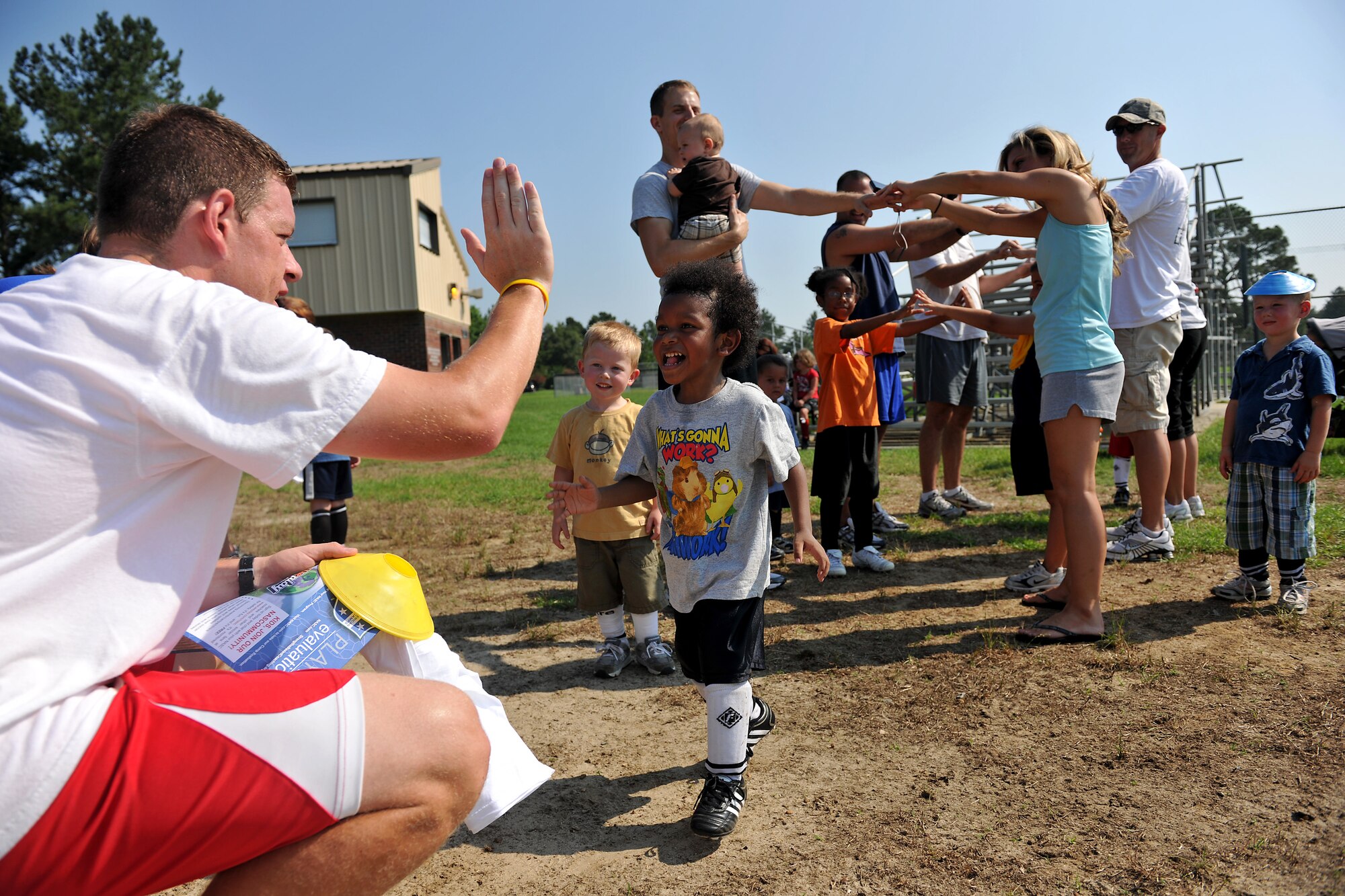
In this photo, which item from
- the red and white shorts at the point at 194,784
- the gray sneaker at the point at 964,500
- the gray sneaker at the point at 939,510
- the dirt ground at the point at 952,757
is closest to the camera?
the red and white shorts at the point at 194,784

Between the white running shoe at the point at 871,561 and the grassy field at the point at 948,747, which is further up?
the white running shoe at the point at 871,561

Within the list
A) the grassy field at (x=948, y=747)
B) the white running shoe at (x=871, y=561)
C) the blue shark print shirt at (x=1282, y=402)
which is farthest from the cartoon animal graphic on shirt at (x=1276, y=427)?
the white running shoe at (x=871, y=561)

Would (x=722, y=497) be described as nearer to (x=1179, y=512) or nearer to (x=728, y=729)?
(x=728, y=729)

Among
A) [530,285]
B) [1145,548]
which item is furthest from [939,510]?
[530,285]

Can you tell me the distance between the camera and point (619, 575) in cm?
407

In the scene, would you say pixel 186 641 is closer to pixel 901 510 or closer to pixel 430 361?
pixel 901 510

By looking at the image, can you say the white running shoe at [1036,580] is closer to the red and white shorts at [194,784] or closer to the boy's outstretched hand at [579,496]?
the boy's outstretched hand at [579,496]

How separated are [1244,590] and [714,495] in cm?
322

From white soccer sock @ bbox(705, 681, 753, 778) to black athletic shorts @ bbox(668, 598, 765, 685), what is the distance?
36mm

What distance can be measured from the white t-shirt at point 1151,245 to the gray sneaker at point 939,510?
228 centimetres

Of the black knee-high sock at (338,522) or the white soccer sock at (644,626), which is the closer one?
the white soccer sock at (644,626)

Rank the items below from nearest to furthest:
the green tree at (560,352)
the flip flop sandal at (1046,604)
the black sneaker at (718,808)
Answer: the black sneaker at (718,808), the flip flop sandal at (1046,604), the green tree at (560,352)

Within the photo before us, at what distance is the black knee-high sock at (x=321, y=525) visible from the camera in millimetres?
6090

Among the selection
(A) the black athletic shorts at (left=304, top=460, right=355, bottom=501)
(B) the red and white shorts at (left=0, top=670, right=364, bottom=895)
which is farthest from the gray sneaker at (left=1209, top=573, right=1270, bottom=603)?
(A) the black athletic shorts at (left=304, top=460, right=355, bottom=501)
